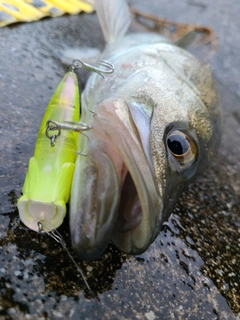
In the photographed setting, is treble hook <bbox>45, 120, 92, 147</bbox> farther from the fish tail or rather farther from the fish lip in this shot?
the fish tail

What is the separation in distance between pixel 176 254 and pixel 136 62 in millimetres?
1143

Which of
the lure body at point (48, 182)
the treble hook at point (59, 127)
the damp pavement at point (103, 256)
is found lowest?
the damp pavement at point (103, 256)

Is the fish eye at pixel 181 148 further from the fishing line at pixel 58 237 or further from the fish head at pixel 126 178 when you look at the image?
the fishing line at pixel 58 237

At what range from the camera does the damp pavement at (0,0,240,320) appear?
1.53m

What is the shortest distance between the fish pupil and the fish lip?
256mm

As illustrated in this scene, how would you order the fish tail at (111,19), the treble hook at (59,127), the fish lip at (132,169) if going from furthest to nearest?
the fish tail at (111,19) → the treble hook at (59,127) → the fish lip at (132,169)

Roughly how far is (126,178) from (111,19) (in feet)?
7.58

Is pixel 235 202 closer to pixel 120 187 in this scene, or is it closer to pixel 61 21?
pixel 120 187

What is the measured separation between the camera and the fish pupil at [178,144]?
5.62 feet

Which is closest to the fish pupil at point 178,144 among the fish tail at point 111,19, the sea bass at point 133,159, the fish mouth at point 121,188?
the sea bass at point 133,159

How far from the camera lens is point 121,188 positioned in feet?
4.82

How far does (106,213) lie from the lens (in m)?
1.41

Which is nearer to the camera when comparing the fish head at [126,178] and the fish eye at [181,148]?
the fish head at [126,178]

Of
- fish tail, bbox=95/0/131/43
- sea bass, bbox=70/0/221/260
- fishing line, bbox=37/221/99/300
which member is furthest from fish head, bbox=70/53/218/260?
fish tail, bbox=95/0/131/43
